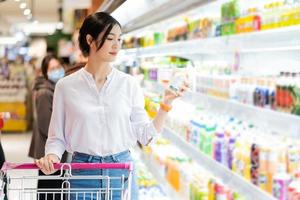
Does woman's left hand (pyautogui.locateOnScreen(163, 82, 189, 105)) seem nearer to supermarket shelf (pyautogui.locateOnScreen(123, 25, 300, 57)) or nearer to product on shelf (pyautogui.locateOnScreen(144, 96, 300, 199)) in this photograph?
supermarket shelf (pyautogui.locateOnScreen(123, 25, 300, 57))

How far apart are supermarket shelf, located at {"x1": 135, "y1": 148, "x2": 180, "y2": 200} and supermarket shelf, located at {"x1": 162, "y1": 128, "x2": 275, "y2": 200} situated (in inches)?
16.8

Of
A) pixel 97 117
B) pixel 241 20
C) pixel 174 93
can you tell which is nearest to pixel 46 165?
pixel 97 117

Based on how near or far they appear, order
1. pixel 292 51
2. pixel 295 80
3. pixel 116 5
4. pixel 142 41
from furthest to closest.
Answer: pixel 142 41 < pixel 116 5 < pixel 292 51 < pixel 295 80

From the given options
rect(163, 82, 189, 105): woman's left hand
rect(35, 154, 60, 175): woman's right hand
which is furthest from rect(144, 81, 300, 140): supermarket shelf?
rect(35, 154, 60, 175): woman's right hand

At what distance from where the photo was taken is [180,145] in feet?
17.6

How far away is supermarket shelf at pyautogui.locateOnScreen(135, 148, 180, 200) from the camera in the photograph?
5.45 m

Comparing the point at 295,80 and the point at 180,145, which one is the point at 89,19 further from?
the point at 180,145

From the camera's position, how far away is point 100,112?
2879mm

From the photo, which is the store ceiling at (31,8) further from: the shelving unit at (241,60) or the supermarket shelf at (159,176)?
the shelving unit at (241,60)

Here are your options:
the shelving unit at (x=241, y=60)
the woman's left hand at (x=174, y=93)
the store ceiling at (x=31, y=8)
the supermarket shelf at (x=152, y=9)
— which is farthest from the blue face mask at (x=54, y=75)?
the store ceiling at (x=31, y=8)

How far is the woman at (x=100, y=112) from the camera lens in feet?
9.39

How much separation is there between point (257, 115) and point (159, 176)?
286 centimetres

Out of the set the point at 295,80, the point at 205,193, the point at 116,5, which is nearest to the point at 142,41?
the point at 116,5

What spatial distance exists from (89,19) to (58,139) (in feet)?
1.89
